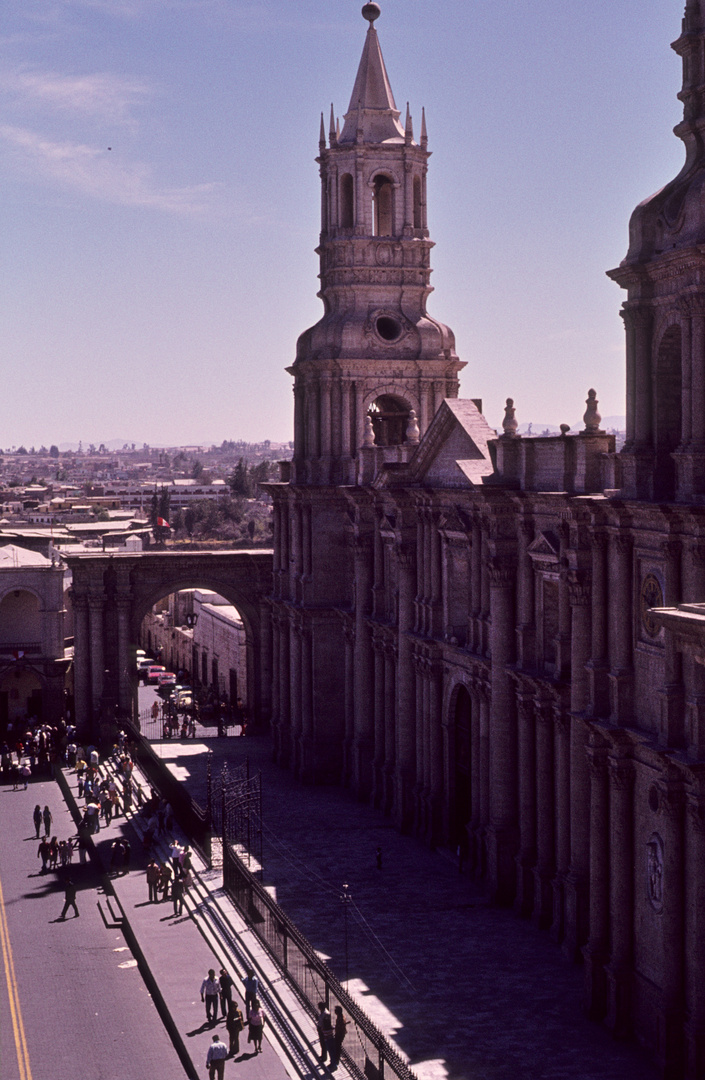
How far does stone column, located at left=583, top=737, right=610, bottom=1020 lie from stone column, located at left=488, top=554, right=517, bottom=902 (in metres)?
7.21

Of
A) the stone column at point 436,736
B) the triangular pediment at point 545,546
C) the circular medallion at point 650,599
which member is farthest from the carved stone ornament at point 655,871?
the stone column at point 436,736

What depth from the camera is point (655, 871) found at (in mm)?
25609

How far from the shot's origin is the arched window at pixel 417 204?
159 ft

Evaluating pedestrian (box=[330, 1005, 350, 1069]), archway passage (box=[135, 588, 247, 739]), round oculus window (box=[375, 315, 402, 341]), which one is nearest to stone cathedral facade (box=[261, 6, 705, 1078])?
round oculus window (box=[375, 315, 402, 341])

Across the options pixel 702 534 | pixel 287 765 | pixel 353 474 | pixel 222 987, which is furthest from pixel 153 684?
pixel 702 534

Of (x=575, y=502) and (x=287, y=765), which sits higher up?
(x=575, y=502)

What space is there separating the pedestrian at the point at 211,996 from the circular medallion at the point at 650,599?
409 inches

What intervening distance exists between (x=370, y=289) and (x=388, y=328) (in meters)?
1.35

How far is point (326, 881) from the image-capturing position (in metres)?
36.8

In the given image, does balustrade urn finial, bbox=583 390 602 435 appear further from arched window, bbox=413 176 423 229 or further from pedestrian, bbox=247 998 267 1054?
arched window, bbox=413 176 423 229

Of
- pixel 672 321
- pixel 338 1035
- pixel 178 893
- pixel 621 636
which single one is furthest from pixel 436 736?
pixel 672 321

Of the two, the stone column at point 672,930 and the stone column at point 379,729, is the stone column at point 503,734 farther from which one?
the stone column at point 379,729

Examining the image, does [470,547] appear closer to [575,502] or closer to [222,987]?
[575,502]

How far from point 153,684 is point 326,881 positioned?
43.9 meters
